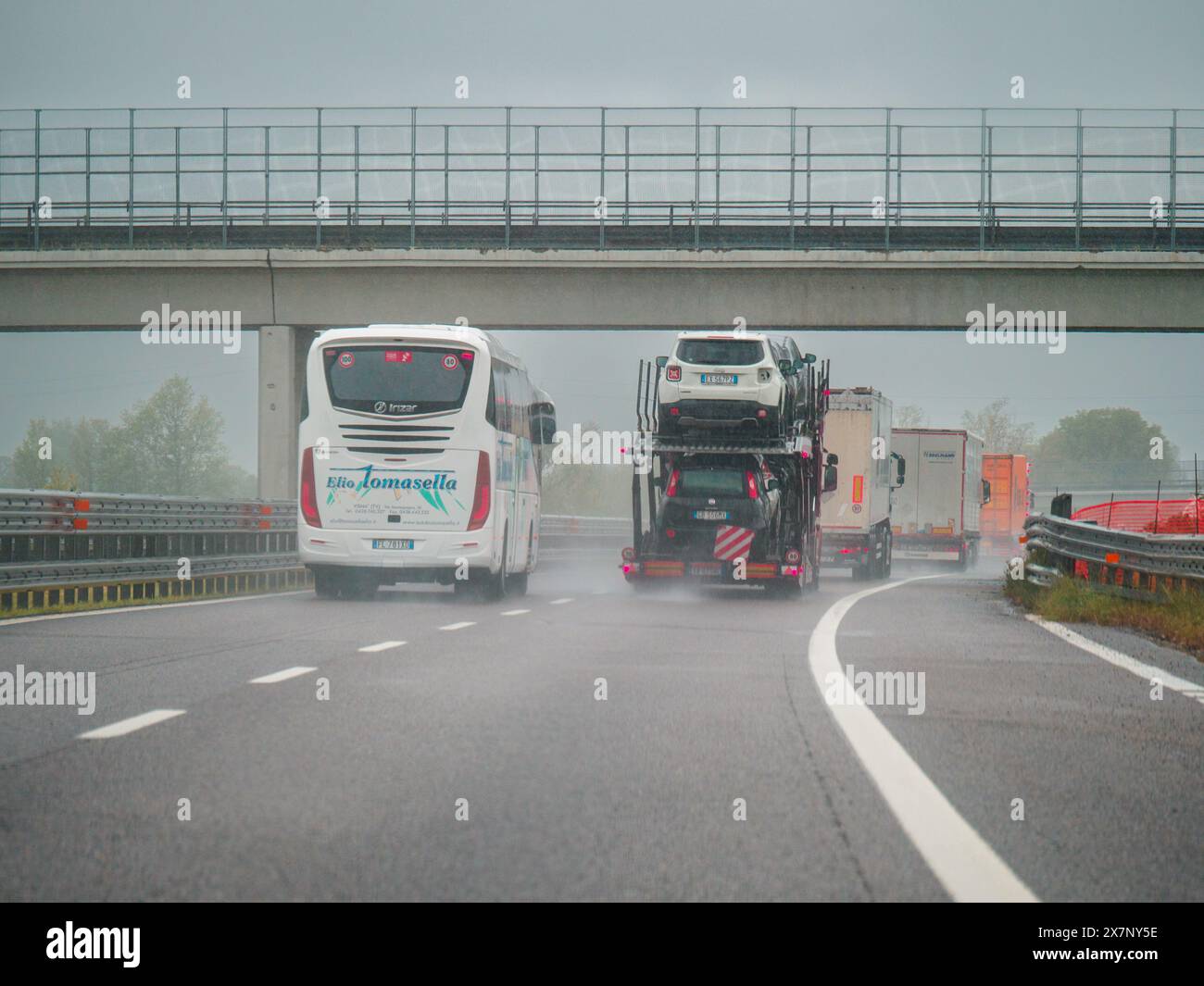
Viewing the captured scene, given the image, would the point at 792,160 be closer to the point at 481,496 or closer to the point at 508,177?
the point at 508,177

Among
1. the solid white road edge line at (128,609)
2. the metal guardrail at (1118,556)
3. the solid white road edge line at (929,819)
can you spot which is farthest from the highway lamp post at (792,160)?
the solid white road edge line at (929,819)

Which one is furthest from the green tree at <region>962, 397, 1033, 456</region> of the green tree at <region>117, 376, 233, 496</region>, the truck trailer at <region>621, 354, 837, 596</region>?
the truck trailer at <region>621, 354, 837, 596</region>

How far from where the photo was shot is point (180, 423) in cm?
15275

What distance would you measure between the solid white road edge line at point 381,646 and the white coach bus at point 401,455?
6.76 meters

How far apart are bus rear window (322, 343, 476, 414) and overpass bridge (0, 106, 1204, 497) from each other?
17.4 metres

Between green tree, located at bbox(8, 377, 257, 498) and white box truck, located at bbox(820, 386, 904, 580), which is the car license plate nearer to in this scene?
white box truck, located at bbox(820, 386, 904, 580)

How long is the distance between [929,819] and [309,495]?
1581 centimetres

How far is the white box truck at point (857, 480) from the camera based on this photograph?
32531mm

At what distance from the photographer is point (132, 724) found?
8.72 m

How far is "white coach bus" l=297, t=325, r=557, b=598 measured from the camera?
21156mm

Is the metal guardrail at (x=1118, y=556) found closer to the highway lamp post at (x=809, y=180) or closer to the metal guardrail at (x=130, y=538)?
the metal guardrail at (x=130, y=538)

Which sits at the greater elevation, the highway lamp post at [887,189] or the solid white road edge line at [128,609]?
the highway lamp post at [887,189]

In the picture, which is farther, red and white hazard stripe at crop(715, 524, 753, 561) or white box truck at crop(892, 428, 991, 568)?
white box truck at crop(892, 428, 991, 568)
